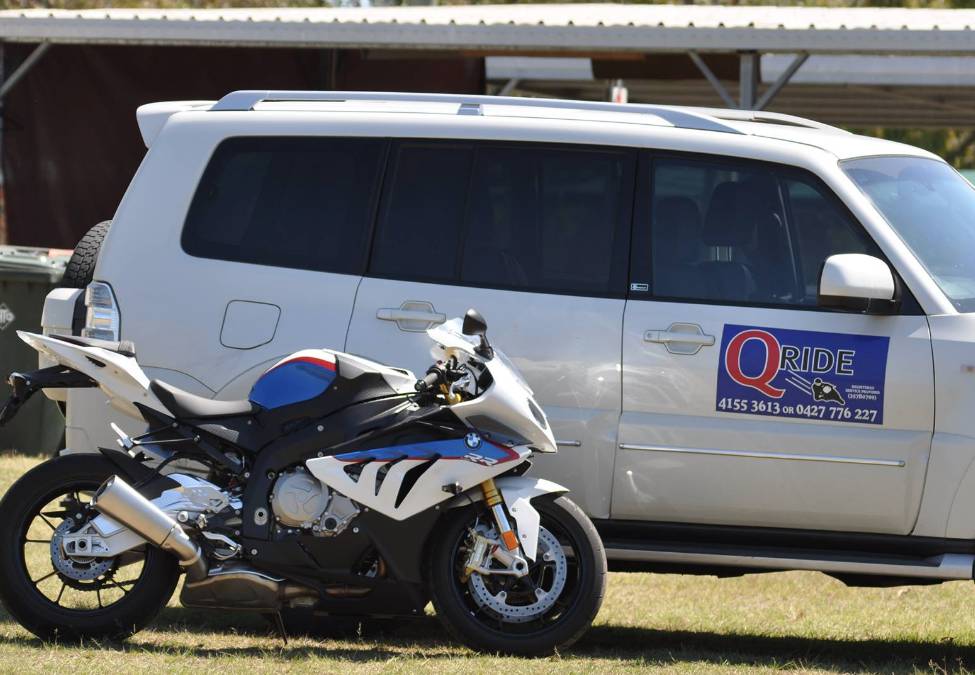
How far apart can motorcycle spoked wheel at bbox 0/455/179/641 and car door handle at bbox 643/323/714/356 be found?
203 cm

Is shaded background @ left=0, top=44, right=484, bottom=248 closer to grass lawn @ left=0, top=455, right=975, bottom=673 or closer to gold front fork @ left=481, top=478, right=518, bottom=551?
grass lawn @ left=0, top=455, right=975, bottom=673

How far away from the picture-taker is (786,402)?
218 inches

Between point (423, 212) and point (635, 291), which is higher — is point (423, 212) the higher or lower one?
the higher one

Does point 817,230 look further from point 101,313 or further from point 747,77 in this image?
point 747,77

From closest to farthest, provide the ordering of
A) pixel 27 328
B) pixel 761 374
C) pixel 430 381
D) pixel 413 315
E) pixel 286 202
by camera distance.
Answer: pixel 430 381
pixel 761 374
pixel 413 315
pixel 286 202
pixel 27 328

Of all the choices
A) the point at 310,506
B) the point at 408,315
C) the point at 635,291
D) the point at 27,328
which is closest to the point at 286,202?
the point at 408,315

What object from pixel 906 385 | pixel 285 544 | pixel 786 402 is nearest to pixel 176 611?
pixel 285 544

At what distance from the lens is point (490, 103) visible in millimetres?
6148

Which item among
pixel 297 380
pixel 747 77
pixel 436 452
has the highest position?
pixel 747 77

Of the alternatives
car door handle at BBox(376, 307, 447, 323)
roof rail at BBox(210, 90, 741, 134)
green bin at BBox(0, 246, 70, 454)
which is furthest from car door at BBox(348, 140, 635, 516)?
green bin at BBox(0, 246, 70, 454)

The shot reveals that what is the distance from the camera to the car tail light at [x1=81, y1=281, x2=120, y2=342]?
232 inches

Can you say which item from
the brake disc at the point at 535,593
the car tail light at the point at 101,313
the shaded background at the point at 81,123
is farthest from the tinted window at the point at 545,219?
the shaded background at the point at 81,123

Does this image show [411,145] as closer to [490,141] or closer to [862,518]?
[490,141]

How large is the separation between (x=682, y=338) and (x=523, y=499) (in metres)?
0.91
